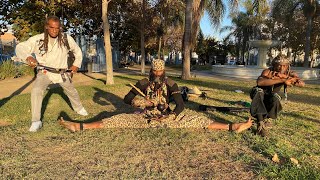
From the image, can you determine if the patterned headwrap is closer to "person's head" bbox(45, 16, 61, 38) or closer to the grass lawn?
the grass lawn

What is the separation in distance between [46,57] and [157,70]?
2.05 m

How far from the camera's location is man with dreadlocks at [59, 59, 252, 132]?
4863mm

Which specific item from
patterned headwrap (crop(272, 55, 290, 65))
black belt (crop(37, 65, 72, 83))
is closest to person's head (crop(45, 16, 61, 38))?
black belt (crop(37, 65, 72, 83))

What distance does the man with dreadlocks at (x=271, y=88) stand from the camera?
457 centimetres

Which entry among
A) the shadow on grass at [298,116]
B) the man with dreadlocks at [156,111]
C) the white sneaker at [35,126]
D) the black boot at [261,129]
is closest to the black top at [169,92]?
the man with dreadlocks at [156,111]

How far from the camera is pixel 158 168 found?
11.7ft

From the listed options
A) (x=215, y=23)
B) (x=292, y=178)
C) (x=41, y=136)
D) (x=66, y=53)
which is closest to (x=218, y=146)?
(x=292, y=178)

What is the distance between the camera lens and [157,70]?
15.7 feet

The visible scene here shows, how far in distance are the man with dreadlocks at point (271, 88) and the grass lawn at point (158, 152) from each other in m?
0.35

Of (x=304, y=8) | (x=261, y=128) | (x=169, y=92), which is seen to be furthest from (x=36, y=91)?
(x=304, y=8)

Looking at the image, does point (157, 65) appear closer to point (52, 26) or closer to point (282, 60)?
point (282, 60)

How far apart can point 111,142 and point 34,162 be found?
109 cm

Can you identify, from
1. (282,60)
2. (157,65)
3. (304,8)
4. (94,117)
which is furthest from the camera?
(304,8)

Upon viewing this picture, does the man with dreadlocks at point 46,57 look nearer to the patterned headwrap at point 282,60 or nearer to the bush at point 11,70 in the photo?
the patterned headwrap at point 282,60
